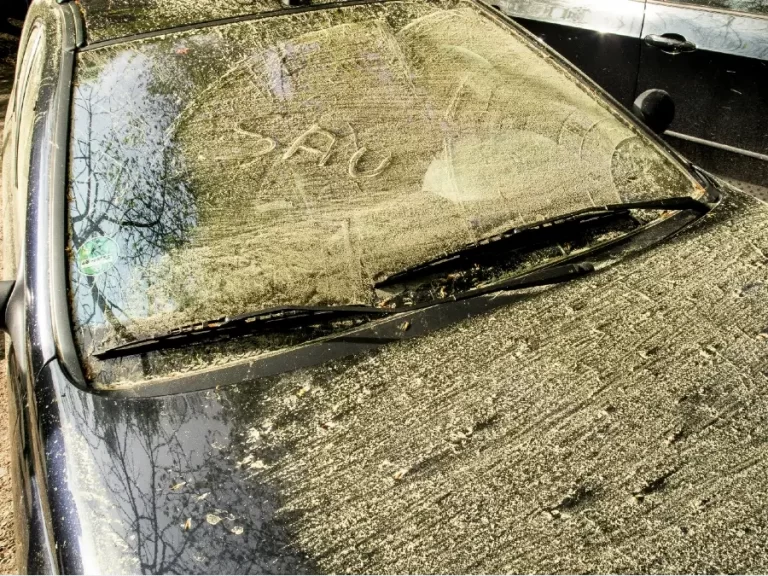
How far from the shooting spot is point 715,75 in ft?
12.5

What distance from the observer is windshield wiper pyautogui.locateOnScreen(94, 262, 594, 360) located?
1.57 meters

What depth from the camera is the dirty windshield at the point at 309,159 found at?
1685 mm

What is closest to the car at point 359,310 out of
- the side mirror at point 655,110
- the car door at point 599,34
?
the side mirror at point 655,110

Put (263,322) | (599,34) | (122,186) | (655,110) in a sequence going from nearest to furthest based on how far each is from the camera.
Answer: (263,322) → (122,186) → (655,110) → (599,34)

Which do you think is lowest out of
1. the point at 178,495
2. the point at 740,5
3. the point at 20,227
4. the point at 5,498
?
the point at 5,498

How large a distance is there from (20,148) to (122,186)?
775mm

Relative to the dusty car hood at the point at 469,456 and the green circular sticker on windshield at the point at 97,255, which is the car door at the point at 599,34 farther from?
the green circular sticker on windshield at the point at 97,255

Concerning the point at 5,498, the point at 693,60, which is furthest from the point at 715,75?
the point at 5,498

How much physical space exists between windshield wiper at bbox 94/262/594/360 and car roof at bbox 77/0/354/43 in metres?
1.07

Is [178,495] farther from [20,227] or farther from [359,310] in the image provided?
[20,227]

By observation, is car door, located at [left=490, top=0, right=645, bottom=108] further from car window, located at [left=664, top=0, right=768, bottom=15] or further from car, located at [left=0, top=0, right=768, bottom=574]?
car, located at [left=0, top=0, right=768, bottom=574]

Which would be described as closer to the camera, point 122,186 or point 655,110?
point 122,186

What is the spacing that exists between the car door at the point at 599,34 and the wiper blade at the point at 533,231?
2.29 m

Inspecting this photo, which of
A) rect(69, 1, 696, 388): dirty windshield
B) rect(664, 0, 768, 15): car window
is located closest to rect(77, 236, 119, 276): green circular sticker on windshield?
rect(69, 1, 696, 388): dirty windshield
